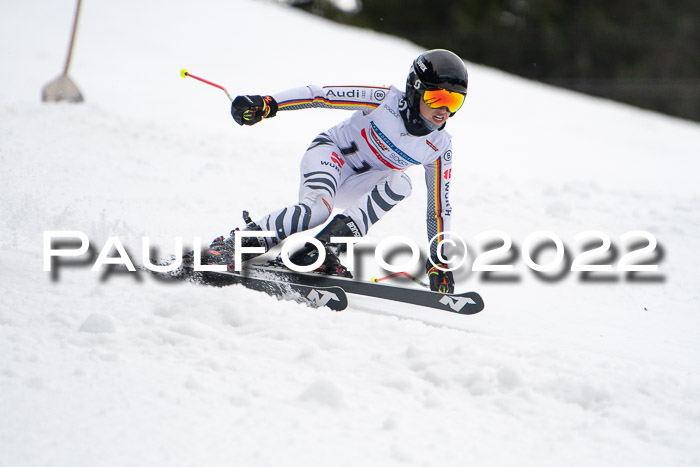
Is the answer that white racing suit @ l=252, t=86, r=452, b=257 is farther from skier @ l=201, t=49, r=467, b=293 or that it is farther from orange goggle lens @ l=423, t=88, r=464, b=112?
→ orange goggle lens @ l=423, t=88, r=464, b=112

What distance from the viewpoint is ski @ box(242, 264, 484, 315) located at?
3.81 metres

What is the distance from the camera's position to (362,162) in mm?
4250

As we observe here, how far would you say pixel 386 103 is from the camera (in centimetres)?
405

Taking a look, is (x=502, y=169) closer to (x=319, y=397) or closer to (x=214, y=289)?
(x=214, y=289)

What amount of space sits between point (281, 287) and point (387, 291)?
62cm

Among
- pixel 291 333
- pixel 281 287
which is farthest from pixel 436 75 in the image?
pixel 291 333

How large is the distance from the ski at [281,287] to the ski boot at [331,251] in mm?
286

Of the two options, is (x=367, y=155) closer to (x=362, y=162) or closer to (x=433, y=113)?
(x=362, y=162)

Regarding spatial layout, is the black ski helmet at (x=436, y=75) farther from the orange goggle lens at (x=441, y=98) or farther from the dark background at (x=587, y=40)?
the dark background at (x=587, y=40)

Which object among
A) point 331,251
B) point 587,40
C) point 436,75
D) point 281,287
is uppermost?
point 587,40

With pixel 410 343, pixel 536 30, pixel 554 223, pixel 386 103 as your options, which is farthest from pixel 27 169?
pixel 536 30

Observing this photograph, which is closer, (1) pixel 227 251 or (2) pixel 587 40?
(1) pixel 227 251

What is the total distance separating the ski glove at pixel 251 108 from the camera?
378 cm

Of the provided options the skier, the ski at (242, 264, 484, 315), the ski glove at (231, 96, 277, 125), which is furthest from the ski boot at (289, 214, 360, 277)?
the ski glove at (231, 96, 277, 125)
